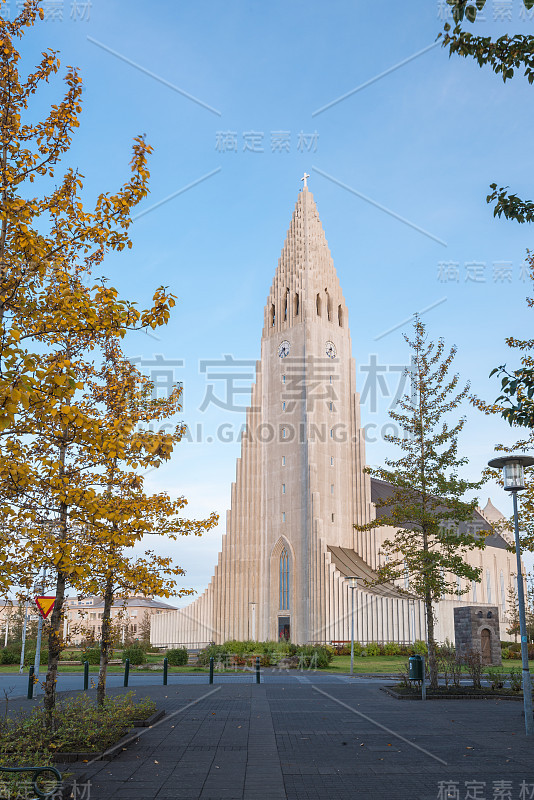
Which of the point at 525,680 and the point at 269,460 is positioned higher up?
the point at 269,460

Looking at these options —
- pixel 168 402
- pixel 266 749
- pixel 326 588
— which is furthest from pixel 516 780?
pixel 326 588

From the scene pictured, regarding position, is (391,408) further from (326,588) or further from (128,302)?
(326,588)

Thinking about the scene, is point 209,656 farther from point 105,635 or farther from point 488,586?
point 488,586

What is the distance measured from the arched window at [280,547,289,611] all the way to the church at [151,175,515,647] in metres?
0.09

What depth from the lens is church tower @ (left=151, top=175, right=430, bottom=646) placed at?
59.2m

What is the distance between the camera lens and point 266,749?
11.2 metres

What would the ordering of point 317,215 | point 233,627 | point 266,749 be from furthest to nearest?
point 317,215 < point 233,627 < point 266,749

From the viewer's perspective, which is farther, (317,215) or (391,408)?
(317,215)

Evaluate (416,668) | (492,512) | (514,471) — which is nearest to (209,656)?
(416,668)

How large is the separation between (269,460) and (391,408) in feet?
131

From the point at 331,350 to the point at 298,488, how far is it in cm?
1358

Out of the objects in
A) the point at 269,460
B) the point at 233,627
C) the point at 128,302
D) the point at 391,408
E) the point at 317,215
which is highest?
the point at 317,215

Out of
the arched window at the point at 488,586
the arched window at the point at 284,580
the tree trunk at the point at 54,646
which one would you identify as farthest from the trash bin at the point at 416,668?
the arched window at the point at 488,586

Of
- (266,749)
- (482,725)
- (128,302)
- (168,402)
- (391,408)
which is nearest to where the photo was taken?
(128,302)
